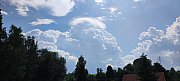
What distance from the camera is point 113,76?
13575cm

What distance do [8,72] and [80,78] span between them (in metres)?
21.3

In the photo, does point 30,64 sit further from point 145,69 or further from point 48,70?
point 145,69

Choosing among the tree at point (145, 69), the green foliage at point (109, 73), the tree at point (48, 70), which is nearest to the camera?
the tree at point (145, 69)

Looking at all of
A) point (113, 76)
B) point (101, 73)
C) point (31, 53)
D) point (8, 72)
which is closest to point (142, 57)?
point (8, 72)

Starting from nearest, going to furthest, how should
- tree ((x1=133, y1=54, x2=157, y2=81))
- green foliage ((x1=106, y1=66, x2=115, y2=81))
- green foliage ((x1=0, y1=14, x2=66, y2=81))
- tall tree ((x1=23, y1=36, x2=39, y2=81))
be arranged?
tree ((x1=133, y1=54, x2=157, y2=81)) → green foliage ((x1=0, y1=14, x2=66, y2=81)) → tall tree ((x1=23, y1=36, x2=39, y2=81)) → green foliage ((x1=106, y1=66, x2=115, y2=81))

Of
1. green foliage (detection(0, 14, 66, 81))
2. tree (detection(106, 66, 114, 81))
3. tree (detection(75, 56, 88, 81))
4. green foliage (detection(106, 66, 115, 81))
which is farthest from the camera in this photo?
green foliage (detection(106, 66, 115, 81))

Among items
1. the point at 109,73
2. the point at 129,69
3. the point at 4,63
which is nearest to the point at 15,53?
the point at 4,63

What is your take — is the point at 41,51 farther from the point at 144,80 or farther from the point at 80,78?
the point at 144,80

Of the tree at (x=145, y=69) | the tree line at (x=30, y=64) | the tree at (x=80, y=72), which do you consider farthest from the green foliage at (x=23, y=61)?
the tree at (x=145, y=69)

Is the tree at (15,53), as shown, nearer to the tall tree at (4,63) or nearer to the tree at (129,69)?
the tall tree at (4,63)

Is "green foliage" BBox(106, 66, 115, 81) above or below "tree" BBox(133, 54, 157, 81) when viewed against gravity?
above

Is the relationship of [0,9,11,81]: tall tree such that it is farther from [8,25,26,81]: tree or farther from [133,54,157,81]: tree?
[133,54,157,81]: tree

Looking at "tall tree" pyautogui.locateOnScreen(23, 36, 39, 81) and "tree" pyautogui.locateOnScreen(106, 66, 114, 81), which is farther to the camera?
"tree" pyautogui.locateOnScreen(106, 66, 114, 81)

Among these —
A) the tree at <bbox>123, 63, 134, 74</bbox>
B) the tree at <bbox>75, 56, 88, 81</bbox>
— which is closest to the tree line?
the tree at <bbox>75, 56, 88, 81</bbox>
